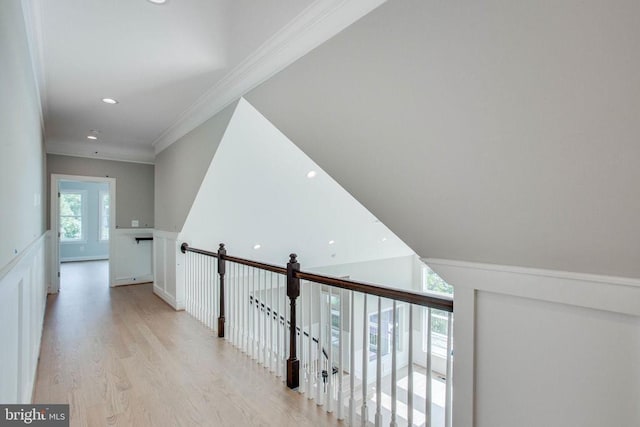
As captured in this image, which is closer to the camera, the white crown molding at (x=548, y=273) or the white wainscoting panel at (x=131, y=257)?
the white crown molding at (x=548, y=273)

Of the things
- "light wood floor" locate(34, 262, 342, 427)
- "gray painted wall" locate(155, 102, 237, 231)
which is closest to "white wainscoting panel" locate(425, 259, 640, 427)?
"light wood floor" locate(34, 262, 342, 427)

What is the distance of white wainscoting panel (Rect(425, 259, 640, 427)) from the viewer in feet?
3.86

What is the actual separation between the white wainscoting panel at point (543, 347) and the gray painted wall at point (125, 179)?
20.0ft

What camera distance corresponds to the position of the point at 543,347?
135 centimetres

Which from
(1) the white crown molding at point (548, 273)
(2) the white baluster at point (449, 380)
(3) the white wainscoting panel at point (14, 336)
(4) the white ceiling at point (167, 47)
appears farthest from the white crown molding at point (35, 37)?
(2) the white baluster at point (449, 380)

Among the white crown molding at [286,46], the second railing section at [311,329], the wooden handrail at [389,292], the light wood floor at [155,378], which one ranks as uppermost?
the white crown molding at [286,46]

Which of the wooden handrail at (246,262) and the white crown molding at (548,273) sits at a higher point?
the white crown molding at (548,273)

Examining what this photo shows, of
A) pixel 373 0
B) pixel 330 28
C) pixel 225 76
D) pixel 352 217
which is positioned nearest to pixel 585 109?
pixel 373 0

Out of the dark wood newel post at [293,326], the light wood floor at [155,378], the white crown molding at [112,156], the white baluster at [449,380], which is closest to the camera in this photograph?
the white baluster at [449,380]

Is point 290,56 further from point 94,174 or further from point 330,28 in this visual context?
point 94,174

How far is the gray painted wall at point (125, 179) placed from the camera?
5.58 metres

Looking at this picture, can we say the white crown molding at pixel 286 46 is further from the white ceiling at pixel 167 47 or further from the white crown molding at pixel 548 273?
the white crown molding at pixel 548 273

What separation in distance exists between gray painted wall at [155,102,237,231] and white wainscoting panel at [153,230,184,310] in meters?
0.18

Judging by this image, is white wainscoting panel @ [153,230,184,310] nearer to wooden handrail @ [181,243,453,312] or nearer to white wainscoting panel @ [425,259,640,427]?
wooden handrail @ [181,243,453,312]
